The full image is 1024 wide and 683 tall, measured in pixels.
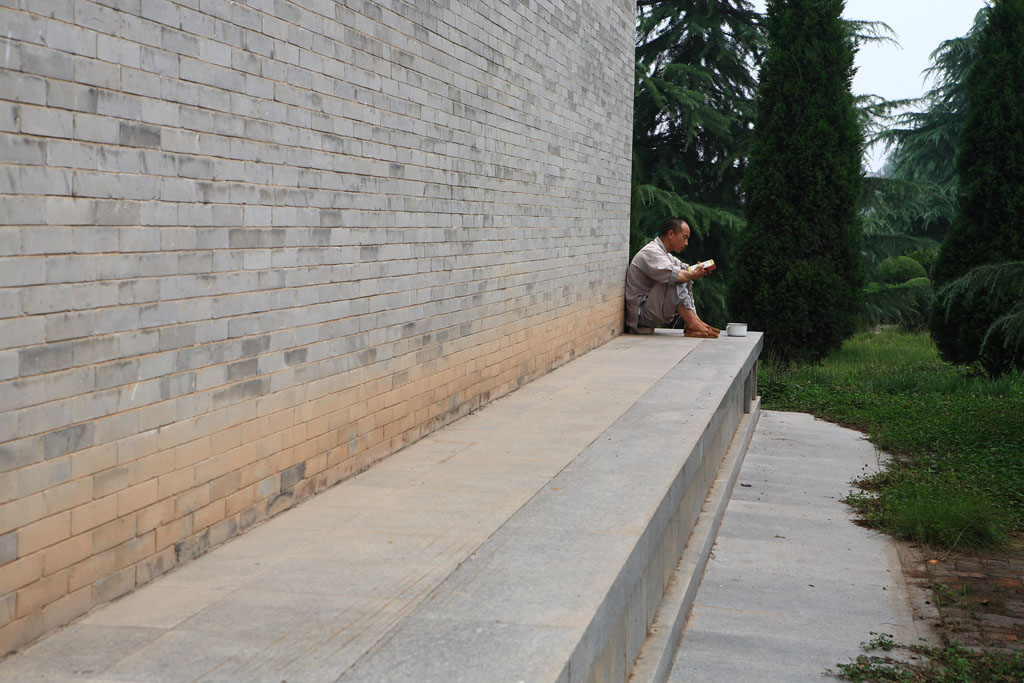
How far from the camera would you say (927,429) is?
9.20 metres

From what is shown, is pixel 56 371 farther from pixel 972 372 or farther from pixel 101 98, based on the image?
pixel 972 372

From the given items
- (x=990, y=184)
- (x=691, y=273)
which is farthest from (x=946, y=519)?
(x=990, y=184)

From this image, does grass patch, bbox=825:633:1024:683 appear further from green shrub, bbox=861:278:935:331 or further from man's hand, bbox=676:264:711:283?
green shrub, bbox=861:278:935:331

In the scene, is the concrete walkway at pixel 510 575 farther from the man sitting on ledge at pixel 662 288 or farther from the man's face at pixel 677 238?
the man's face at pixel 677 238

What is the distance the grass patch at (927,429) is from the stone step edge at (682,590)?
909mm

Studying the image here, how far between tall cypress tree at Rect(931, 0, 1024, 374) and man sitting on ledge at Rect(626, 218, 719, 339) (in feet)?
12.2

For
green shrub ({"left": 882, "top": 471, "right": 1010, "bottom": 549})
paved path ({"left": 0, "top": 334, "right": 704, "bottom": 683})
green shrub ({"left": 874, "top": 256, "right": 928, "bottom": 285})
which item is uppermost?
paved path ({"left": 0, "top": 334, "right": 704, "bottom": 683})

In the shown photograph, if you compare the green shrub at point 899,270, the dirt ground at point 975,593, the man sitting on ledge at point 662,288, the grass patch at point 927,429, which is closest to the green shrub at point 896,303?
the green shrub at point 899,270

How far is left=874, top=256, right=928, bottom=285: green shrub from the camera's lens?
20.7 m

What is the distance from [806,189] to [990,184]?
7.40 ft

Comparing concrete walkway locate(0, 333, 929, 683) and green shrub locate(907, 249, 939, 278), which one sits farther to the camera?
green shrub locate(907, 249, 939, 278)

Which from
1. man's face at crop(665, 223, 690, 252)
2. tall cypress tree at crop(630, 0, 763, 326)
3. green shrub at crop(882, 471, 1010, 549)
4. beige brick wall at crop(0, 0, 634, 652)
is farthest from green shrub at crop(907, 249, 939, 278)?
beige brick wall at crop(0, 0, 634, 652)

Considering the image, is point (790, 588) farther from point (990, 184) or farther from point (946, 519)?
point (990, 184)

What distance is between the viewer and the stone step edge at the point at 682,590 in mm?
3770
